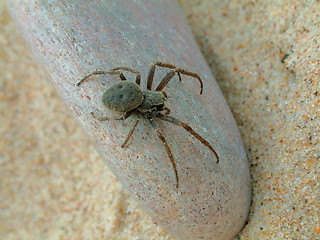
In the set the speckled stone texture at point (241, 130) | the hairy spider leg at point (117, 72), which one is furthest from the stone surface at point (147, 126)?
the speckled stone texture at point (241, 130)

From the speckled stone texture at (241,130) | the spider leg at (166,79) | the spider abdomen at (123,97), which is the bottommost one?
the speckled stone texture at (241,130)

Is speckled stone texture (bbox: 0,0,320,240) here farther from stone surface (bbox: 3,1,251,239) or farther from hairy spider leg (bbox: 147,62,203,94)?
hairy spider leg (bbox: 147,62,203,94)

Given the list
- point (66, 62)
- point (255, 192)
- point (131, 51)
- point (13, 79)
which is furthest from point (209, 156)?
point (13, 79)

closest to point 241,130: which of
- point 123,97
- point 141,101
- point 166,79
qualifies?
point 166,79

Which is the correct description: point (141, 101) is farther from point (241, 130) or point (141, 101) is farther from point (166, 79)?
point (241, 130)

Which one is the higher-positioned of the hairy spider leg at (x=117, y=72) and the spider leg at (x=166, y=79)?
the hairy spider leg at (x=117, y=72)

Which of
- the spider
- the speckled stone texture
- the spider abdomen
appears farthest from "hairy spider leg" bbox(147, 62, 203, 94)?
the speckled stone texture

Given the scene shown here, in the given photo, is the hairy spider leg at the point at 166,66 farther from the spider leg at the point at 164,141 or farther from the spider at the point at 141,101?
the spider leg at the point at 164,141

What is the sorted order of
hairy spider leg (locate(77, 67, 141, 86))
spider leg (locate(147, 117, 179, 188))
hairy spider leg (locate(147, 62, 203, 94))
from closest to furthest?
1. spider leg (locate(147, 117, 179, 188))
2. hairy spider leg (locate(77, 67, 141, 86))
3. hairy spider leg (locate(147, 62, 203, 94))
